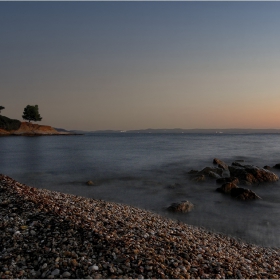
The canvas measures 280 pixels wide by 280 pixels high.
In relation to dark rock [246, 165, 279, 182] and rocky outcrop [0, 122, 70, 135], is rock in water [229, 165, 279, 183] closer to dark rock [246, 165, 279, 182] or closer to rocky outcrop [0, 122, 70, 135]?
dark rock [246, 165, 279, 182]

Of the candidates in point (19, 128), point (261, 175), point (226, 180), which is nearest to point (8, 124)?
point (19, 128)

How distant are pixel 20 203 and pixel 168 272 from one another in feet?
18.3

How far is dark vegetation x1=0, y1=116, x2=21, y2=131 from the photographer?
102 m

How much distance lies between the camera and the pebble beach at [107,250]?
527 centimetres

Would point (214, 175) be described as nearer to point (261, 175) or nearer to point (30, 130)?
point (261, 175)

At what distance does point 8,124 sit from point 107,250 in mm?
111158

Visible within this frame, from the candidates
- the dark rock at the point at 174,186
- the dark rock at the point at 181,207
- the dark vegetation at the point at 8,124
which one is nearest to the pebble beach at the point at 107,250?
the dark rock at the point at 181,207

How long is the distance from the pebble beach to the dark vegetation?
347ft

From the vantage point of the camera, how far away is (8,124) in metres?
103

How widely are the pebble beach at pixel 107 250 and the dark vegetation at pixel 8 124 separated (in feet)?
347

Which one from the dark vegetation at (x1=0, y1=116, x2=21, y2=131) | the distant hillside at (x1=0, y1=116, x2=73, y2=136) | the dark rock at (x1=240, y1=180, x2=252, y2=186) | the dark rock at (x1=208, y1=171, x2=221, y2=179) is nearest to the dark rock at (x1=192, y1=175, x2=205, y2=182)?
the dark rock at (x1=208, y1=171, x2=221, y2=179)

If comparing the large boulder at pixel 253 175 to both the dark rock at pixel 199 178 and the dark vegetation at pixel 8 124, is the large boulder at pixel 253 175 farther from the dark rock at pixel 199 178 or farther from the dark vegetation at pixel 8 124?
the dark vegetation at pixel 8 124

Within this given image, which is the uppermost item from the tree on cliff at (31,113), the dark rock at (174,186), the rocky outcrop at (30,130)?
the tree on cliff at (31,113)

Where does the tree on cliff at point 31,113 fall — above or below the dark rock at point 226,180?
above
